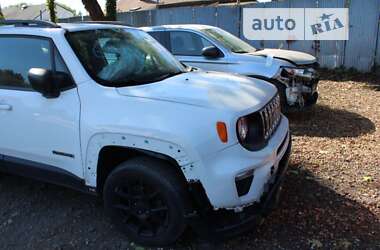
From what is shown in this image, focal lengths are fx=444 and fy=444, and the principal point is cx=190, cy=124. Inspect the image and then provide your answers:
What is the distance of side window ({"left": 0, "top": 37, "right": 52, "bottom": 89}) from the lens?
3.87 metres

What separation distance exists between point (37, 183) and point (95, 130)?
1840mm

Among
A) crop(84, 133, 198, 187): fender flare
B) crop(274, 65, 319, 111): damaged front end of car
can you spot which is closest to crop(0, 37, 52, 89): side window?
crop(84, 133, 198, 187): fender flare

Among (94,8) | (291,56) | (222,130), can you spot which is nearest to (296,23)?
(291,56)

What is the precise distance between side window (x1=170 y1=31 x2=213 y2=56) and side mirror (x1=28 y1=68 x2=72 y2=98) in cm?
440

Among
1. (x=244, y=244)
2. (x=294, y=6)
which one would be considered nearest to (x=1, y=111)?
(x=244, y=244)

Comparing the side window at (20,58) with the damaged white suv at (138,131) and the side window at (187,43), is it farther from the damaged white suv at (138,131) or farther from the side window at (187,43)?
the side window at (187,43)

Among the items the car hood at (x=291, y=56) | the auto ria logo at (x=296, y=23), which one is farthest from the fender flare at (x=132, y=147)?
the auto ria logo at (x=296, y=23)

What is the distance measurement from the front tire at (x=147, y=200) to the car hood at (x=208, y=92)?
1.70 feet

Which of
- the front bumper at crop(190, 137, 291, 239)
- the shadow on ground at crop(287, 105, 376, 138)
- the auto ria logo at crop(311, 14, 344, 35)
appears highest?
the auto ria logo at crop(311, 14, 344, 35)

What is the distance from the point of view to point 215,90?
361 cm

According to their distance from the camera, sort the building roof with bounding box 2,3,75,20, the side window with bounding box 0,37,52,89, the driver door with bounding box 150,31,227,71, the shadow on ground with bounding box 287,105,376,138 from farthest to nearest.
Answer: the building roof with bounding box 2,3,75,20 → the driver door with bounding box 150,31,227,71 → the shadow on ground with bounding box 287,105,376,138 → the side window with bounding box 0,37,52,89

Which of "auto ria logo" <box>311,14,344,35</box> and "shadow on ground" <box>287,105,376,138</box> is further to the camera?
"auto ria logo" <box>311,14,344,35</box>

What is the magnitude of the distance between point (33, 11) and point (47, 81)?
5595cm

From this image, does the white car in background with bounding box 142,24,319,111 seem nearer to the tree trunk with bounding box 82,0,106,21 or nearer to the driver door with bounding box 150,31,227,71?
the driver door with bounding box 150,31,227,71
